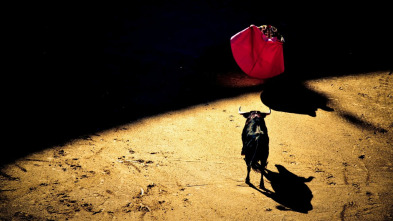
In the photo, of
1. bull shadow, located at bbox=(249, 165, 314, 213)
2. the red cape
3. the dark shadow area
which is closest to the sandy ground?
bull shadow, located at bbox=(249, 165, 314, 213)

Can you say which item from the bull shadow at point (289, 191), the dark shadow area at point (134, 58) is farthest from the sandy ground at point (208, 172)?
the dark shadow area at point (134, 58)

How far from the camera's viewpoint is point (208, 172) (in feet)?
15.4

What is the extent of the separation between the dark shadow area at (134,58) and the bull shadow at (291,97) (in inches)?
2.1

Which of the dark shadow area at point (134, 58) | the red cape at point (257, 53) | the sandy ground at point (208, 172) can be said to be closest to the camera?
the sandy ground at point (208, 172)

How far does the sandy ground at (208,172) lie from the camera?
3973 millimetres

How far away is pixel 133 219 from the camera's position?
383 cm

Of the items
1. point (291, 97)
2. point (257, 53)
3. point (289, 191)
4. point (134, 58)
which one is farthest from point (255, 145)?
point (134, 58)

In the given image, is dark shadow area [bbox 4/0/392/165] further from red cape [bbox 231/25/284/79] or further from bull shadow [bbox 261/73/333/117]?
red cape [bbox 231/25/284/79]

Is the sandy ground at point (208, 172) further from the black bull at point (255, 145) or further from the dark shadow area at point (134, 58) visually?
the dark shadow area at point (134, 58)

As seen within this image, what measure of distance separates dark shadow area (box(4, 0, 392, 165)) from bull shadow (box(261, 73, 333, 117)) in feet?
0.18

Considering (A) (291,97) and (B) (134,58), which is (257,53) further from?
(B) (134,58)

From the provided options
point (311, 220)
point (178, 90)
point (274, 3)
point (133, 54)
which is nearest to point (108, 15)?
point (133, 54)

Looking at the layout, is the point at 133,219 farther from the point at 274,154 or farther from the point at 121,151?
the point at 274,154

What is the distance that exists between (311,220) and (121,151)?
10.9ft
